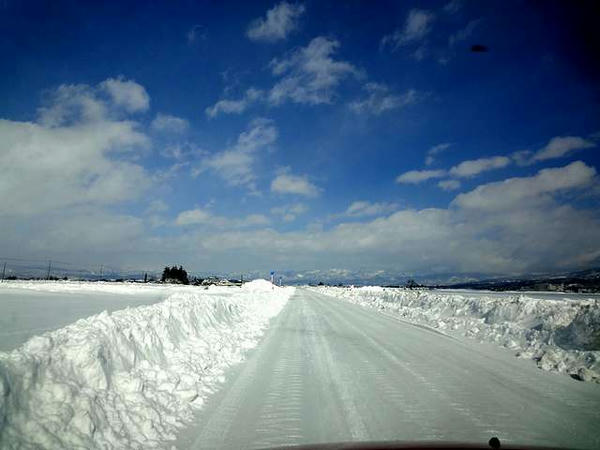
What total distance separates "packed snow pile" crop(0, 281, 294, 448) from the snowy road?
494mm

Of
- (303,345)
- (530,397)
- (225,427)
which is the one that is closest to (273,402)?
(225,427)

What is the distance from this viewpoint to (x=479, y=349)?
11.7m

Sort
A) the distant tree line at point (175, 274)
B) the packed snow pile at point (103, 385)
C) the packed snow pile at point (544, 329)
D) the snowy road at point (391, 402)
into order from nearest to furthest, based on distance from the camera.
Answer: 1. the packed snow pile at point (103, 385)
2. the snowy road at point (391, 402)
3. the packed snow pile at point (544, 329)
4. the distant tree line at point (175, 274)

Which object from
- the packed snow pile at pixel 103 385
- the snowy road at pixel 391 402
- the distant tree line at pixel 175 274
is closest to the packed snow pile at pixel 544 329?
the snowy road at pixel 391 402

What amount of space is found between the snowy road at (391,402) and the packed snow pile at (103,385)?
1.62 ft

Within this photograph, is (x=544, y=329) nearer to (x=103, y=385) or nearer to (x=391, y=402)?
(x=391, y=402)

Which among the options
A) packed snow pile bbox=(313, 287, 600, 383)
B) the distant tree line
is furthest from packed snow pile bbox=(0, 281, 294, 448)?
the distant tree line

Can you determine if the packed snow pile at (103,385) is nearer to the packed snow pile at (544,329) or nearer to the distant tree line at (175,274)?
the packed snow pile at (544,329)

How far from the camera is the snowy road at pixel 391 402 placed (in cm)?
473

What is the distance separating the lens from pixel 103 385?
5.28 meters

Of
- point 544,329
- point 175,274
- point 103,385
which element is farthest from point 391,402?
point 175,274

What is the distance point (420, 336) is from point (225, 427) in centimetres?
1077

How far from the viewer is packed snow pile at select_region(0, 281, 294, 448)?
401cm

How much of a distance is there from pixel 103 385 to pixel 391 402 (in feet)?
14.0
